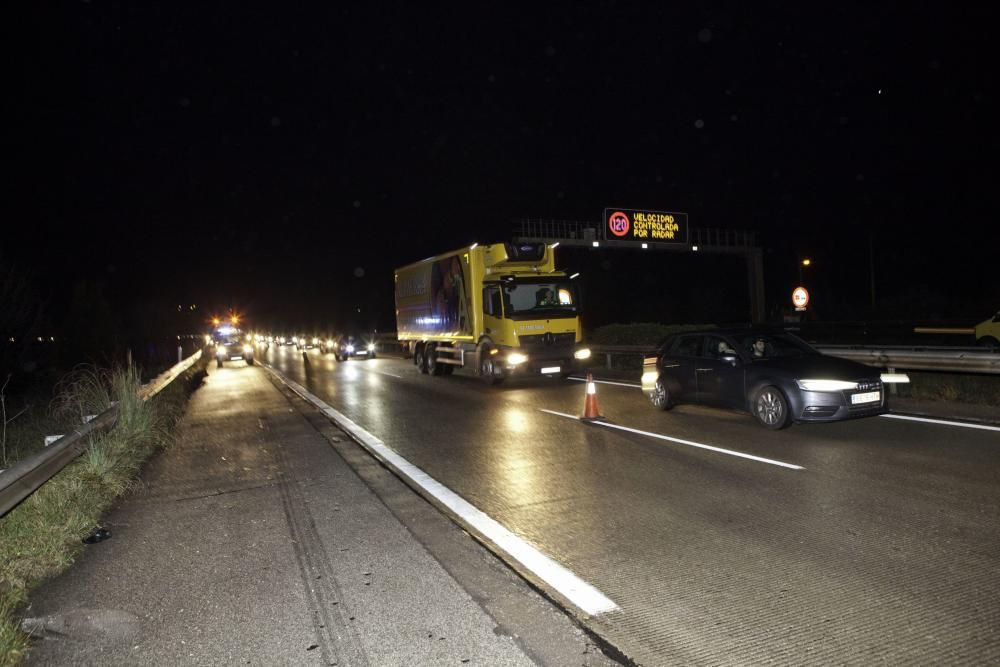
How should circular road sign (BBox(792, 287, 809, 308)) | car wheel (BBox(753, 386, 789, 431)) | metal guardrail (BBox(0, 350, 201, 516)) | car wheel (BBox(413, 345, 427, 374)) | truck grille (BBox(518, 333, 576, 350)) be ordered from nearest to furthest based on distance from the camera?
metal guardrail (BBox(0, 350, 201, 516)), car wheel (BBox(753, 386, 789, 431)), truck grille (BBox(518, 333, 576, 350)), circular road sign (BBox(792, 287, 809, 308)), car wheel (BBox(413, 345, 427, 374))

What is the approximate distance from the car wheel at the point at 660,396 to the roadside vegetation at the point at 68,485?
7.87 metres

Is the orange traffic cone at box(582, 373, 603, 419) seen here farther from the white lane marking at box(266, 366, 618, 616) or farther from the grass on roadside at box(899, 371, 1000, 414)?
the grass on roadside at box(899, 371, 1000, 414)

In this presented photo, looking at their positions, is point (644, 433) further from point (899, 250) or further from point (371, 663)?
point (899, 250)

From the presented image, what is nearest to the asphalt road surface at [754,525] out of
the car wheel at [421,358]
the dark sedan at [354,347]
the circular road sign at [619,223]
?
the car wheel at [421,358]

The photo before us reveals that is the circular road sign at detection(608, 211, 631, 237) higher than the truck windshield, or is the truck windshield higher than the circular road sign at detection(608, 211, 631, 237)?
the circular road sign at detection(608, 211, 631, 237)

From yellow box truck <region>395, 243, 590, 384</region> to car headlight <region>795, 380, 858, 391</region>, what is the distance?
8.90 meters

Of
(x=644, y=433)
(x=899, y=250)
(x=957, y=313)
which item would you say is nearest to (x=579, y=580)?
(x=644, y=433)

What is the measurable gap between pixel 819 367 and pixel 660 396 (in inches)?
115

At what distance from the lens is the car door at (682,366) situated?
10.7 meters

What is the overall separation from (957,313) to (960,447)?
1109 inches

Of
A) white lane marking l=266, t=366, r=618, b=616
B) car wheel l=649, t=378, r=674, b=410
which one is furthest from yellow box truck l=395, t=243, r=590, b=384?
white lane marking l=266, t=366, r=618, b=616

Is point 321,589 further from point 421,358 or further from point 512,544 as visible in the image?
point 421,358

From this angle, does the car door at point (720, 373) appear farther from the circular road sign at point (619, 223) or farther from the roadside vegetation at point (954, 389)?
the circular road sign at point (619, 223)

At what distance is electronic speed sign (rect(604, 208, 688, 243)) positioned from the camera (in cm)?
3838
